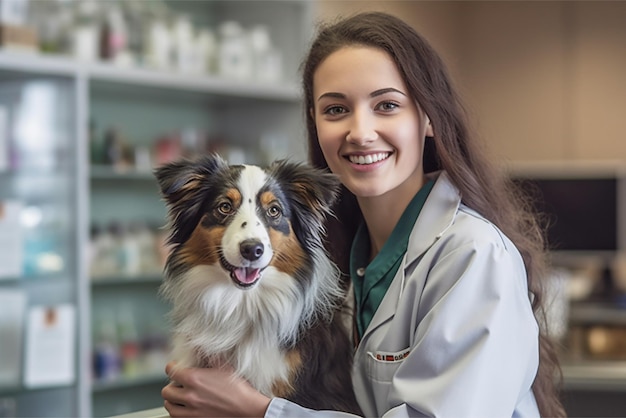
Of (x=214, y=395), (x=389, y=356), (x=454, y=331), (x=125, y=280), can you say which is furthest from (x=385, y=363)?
(x=125, y=280)

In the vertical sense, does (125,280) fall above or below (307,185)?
below

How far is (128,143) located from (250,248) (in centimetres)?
289

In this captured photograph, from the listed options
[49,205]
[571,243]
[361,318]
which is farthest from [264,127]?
[361,318]

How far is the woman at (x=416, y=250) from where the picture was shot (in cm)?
147

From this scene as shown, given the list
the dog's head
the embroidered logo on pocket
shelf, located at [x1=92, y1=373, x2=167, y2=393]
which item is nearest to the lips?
the dog's head

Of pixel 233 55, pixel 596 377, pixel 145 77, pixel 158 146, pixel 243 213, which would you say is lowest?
pixel 596 377

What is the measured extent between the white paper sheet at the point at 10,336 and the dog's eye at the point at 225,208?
2224 millimetres

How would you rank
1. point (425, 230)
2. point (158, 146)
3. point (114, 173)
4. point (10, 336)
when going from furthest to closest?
point (158, 146) < point (114, 173) < point (10, 336) < point (425, 230)

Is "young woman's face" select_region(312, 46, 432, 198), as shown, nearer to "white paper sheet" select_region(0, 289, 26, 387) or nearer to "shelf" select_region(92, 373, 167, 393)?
"white paper sheet" select_region(0, 289, 26, 387)

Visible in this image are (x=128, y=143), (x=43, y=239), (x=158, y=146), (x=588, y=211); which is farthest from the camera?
(x=588, y=211)

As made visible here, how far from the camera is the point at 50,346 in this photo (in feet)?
11.3

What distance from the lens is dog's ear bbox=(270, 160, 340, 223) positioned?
1521 mm

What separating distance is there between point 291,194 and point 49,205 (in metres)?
2.27

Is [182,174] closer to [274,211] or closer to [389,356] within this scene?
[274,211]
